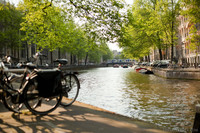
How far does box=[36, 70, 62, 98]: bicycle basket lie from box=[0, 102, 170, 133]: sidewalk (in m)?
0.51

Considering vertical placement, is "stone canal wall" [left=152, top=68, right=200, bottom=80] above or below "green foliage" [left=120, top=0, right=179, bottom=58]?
below

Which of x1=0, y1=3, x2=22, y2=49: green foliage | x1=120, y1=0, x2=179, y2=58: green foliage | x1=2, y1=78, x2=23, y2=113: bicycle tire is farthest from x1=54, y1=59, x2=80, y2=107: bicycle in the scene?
x1=0, y1=3, x2=22, y2=49: green foliage

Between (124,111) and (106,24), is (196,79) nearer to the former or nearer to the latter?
(106,24)

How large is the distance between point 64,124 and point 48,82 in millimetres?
989

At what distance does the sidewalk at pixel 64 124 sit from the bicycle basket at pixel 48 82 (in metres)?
0.51

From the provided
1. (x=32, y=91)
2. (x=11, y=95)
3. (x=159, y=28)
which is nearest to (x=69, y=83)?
(x=32, y=91)

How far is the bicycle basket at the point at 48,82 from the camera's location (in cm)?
452

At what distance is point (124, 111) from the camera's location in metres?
9.04

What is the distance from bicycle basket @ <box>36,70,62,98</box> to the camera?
4.52 metres

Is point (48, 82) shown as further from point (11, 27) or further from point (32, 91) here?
point (11, 27)

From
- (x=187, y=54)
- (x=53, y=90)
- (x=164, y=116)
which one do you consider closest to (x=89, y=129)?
(x=53, y=90)

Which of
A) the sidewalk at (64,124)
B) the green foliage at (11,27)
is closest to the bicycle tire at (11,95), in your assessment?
the sidewalk at (64,124)

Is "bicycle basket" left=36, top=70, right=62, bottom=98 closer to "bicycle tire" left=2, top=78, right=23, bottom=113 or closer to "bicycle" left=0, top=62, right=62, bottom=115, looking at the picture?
"bicycle" left=0, top=62, right=62, bottom=115

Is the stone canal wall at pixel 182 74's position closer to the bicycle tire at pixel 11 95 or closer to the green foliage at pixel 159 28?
the green foliage at pixel 159 28
